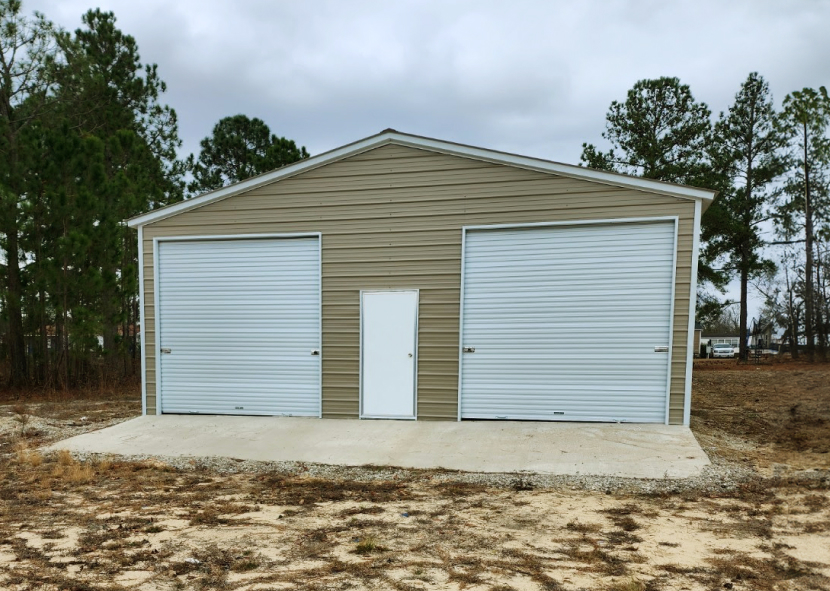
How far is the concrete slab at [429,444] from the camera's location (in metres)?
5.18

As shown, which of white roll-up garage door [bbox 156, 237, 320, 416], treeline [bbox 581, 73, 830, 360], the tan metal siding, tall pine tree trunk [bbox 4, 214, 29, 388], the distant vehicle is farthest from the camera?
the distant vehicle

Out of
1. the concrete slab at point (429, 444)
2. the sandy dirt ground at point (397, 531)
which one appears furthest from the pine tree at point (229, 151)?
the sandy dirt ground at point (397, 531)

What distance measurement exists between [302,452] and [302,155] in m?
12.4

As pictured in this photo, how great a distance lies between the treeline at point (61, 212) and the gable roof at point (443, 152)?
3860mm

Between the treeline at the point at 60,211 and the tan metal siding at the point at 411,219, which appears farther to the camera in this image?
the treeline at the point at 60,211

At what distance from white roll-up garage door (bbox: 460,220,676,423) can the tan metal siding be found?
18 centimetres

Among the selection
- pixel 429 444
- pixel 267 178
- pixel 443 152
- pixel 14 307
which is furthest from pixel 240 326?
pixel 14 307

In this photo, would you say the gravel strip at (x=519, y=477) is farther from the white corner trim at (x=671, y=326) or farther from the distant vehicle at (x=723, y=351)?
the distant vehicle at (x=723, y=351)

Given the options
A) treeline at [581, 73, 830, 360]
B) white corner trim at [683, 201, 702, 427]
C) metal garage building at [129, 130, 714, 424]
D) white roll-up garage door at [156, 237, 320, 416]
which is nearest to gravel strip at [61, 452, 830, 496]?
white corner trim at [683, 201, 702, 427]

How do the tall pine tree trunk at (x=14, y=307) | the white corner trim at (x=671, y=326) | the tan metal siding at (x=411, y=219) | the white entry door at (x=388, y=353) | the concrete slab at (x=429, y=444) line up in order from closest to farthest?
the concrete slab at (x=429, y=444) < the white corner trim at (x=671, y=326) < the tan metal siding at (x=411, y=219) < the white entry door at (x=388, y=353) < the tall pine tree trunk at (x=14, y=307)

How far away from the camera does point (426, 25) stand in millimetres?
10539

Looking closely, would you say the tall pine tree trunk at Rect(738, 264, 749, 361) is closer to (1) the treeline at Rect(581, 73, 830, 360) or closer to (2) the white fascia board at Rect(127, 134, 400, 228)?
(1) the treeline at Rect(581, 73, 830, 360)

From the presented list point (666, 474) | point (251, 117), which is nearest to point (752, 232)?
point (666, 474)

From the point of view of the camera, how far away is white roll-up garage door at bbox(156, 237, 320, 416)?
24.9ft
